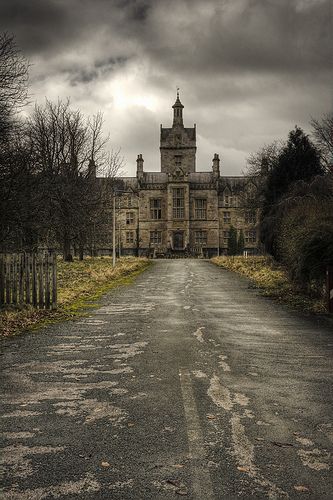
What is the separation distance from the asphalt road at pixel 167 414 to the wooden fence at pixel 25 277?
9.92 feet

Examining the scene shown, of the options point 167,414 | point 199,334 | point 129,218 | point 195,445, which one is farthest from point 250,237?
point 195,445

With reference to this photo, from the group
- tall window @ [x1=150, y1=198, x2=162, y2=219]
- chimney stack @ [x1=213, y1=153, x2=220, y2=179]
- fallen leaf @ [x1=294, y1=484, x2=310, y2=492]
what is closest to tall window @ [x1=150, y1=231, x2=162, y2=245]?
tall window @ [x1=150, y1=198, x2=162, y2=219]

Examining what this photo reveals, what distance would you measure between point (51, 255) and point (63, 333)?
372 centimetres

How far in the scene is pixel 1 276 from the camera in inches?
520

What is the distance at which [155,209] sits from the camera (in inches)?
3108

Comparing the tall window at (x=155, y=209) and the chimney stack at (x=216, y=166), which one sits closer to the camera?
the tall window at (x=155, y=209)

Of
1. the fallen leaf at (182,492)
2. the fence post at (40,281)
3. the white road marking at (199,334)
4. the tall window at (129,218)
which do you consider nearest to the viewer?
the fallen leaf at (182,492)

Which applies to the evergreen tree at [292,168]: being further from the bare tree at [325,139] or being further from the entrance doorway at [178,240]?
the entrance doorway at [178,240]

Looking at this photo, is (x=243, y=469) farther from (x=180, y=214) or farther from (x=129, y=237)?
(x=129, y=237)

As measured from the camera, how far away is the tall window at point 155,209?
259ft

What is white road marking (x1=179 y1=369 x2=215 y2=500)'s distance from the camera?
141 inches

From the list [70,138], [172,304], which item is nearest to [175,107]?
[70,138]

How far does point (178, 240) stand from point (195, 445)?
238 ft

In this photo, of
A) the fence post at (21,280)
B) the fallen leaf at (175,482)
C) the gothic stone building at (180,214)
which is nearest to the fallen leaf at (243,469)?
the fallen leaf at (175,482)
